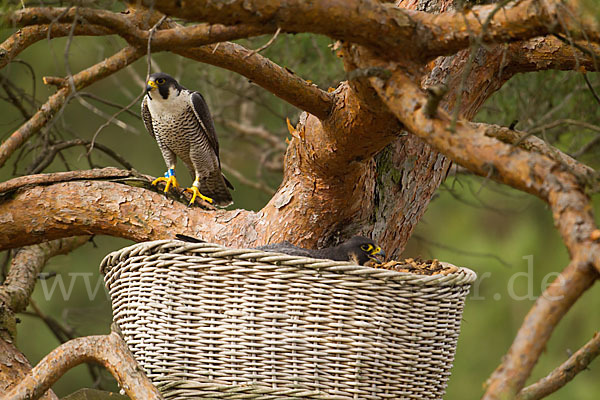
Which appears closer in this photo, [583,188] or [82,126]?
[583,188]

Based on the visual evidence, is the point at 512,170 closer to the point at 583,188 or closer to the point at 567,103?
the point at 583,188

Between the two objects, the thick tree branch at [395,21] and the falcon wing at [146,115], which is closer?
the thick tree branch at [395,21]

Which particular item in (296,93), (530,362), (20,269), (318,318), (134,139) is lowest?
(134,139)

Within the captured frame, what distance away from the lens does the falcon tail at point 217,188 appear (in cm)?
446

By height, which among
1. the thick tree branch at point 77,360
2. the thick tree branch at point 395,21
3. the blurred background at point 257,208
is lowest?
the blurred background at point 257,208

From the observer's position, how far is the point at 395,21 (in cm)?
184

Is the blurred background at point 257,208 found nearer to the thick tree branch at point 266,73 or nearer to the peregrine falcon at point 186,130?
the peregrine falcon at point 186,130

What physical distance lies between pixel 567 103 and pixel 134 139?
5261 millimetres

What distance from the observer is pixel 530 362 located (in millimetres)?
1380

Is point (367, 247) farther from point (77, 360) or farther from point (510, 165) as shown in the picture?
point (510, 165)

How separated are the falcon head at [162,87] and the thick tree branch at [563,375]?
2858mm

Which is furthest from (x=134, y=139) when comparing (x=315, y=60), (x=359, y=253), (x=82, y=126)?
(x=359, y=253)

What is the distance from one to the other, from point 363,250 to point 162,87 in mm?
1946

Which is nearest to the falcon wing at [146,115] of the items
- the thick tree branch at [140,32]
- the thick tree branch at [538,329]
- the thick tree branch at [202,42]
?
the thick tree branch at [202,42]
